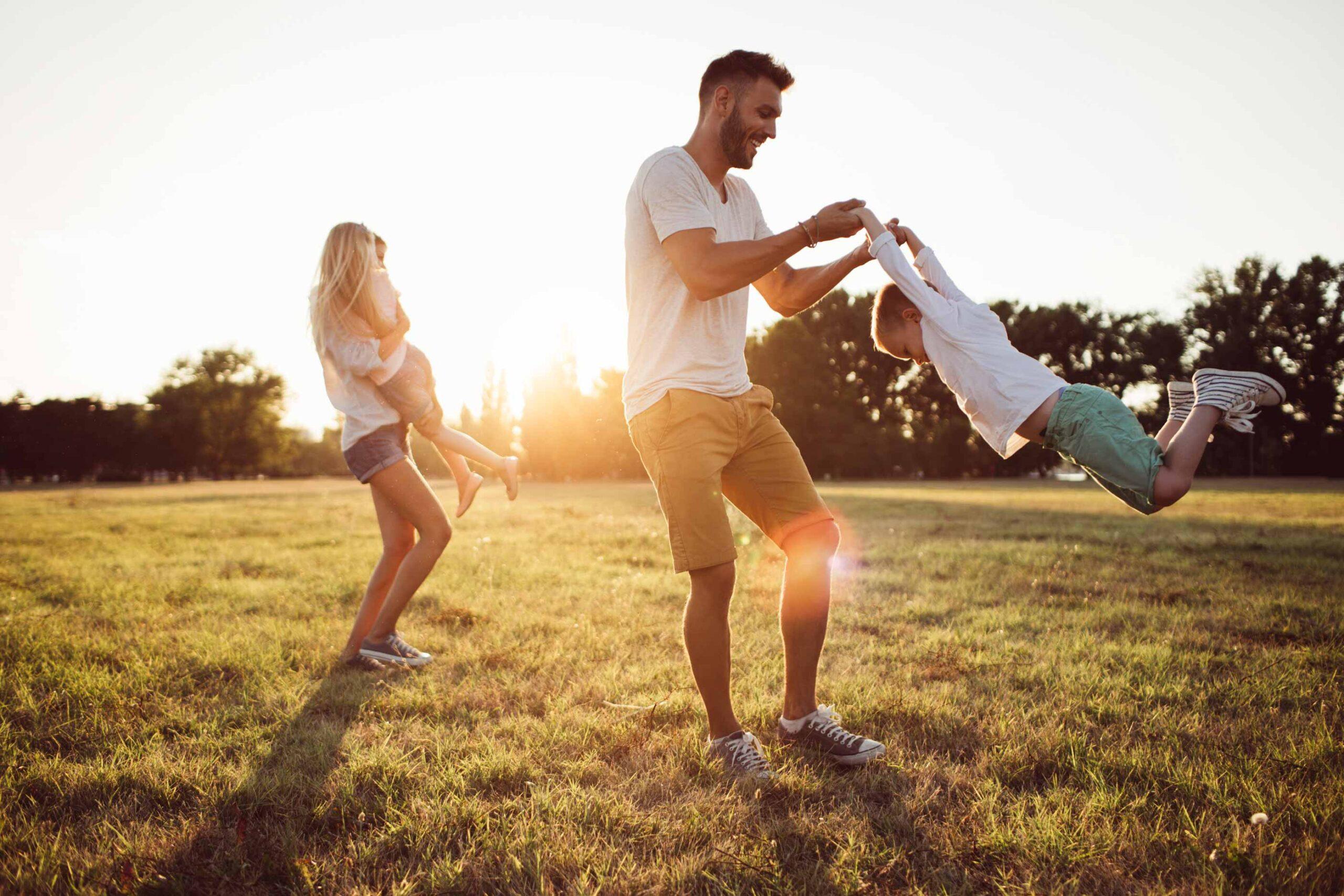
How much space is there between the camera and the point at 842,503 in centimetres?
1959

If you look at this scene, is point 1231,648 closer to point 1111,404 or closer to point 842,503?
point 1111,404

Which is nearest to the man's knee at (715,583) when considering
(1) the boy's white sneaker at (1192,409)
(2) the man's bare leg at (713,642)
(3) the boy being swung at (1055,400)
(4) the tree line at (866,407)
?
(2) the man's bare leg at (713,642)

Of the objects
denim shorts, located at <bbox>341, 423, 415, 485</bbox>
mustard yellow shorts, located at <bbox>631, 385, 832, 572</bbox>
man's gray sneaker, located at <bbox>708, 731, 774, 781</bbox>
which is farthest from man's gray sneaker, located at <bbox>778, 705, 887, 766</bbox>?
denim shorts, located at <bbox>341, 423, 415, 485</bbox>

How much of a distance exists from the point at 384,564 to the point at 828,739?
2885mm

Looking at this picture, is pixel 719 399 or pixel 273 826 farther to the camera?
pixel 719 399

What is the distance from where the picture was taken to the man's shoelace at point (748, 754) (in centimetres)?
280

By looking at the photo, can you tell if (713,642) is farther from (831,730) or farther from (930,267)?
(930,267)

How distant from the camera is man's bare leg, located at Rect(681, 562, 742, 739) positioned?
2.93 metres

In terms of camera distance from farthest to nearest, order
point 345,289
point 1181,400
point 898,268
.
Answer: point 345,289 < point 1181,400 < point 898,268

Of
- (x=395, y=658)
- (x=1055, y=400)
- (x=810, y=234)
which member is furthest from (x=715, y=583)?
(x=395, y=658)

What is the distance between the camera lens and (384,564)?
177 inches

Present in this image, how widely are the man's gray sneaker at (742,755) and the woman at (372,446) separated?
2036 millimetres

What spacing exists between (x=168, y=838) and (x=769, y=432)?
2563 millimetres

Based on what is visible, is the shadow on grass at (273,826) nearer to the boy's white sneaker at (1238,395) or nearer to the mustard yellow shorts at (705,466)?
the mustard yellow shorts at (705,466)
